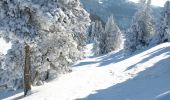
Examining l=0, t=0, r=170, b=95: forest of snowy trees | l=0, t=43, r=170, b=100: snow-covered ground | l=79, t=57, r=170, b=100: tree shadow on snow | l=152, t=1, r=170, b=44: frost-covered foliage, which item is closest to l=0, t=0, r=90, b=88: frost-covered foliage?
l=0, t=0, r=170, b=95: forest of snowy trees

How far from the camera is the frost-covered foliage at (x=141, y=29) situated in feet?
242

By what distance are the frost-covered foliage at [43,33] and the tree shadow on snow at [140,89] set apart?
493cm

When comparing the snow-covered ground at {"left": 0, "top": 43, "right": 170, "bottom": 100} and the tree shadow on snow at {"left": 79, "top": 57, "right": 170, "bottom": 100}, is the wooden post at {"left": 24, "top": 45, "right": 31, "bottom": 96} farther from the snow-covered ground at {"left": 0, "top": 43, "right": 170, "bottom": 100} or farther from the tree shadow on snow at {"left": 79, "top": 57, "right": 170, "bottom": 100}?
the tree shadow on snow at {"left": 79, "top": 57, "right": 170, "bottom": 100}

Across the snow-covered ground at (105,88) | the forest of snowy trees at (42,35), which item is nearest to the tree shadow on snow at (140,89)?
the snow-covered ground at (105,88)

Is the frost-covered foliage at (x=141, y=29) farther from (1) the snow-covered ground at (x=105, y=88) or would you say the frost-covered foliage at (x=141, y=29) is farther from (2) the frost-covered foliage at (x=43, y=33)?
(2) the frost-covered foliage at (x=43, y=33)

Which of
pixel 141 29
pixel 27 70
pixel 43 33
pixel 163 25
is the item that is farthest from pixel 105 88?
pixel 163 25

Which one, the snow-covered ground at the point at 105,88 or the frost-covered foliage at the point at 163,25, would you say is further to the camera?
the frost-covered foliage at the point at 163,25

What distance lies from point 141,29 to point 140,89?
171ft

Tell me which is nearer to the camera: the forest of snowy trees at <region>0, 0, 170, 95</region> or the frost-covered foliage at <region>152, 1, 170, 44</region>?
the forest of snowy trees at <region>0, 0, 170, 95</region>

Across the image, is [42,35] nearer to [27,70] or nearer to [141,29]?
[27,70]

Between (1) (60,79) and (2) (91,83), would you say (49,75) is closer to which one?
(1) (60,79)

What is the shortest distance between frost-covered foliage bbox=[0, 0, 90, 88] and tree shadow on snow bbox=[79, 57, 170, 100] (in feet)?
16.2

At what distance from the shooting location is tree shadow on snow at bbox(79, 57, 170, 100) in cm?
2123

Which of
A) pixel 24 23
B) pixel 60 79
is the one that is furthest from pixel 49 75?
pixel 24 23
